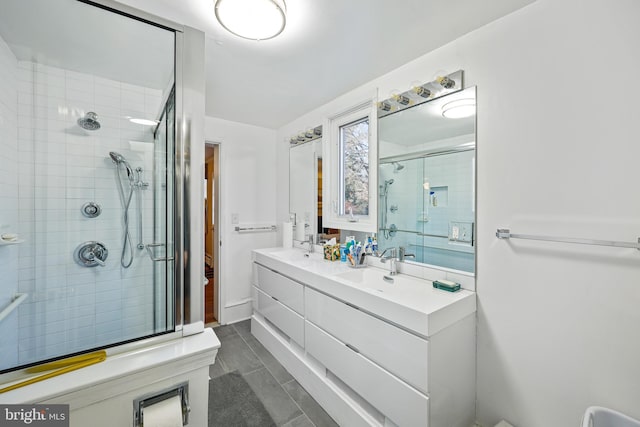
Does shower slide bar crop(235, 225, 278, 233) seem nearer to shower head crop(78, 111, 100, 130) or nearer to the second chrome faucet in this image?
the second chrome faucet

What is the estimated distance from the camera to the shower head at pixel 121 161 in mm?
1247

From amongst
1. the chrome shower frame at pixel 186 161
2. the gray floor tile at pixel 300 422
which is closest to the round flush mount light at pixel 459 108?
the chrome shower frame at pixel 186 161

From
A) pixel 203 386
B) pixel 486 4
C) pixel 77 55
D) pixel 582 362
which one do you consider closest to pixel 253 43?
pixel 77 55

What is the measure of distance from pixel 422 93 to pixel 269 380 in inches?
93.8

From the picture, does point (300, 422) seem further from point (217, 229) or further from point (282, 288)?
point (217, 229)

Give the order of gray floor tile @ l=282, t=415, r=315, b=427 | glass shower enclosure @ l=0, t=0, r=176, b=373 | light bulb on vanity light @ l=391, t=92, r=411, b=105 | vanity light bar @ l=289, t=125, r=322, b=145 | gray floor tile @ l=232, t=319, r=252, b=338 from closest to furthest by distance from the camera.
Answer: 1. glass shower enclosure @ l=0, t=0, r=176, b=373
2. gray floor tile @ l=282, t=415, r=315, b=427
3. light bulb on vanity light @ l=391, t=92, r=411, b=105
4. vanity light bar @ l=289, t=125, r=322, b=145
5. gray floor tile @ l=232, t=319, r=252, b=338

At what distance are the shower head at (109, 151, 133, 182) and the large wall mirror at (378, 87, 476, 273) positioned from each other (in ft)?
5.35

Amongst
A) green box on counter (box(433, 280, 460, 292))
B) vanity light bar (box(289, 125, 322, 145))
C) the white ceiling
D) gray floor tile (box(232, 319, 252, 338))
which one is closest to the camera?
the white ceiling

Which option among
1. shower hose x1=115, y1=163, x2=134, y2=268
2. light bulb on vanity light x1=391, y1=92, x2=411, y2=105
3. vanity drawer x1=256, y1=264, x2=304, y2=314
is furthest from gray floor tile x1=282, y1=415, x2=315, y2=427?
light bulb on vanity light x1=391, y1=92, x2=411, y2=105

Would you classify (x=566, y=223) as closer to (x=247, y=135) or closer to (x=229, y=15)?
(x=229, y=15)

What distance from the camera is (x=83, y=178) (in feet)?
3.91

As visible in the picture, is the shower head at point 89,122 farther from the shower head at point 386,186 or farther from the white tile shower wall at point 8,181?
the shower head at point 386,186

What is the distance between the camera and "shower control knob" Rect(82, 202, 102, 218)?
1.20m

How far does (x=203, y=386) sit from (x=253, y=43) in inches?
73.6
